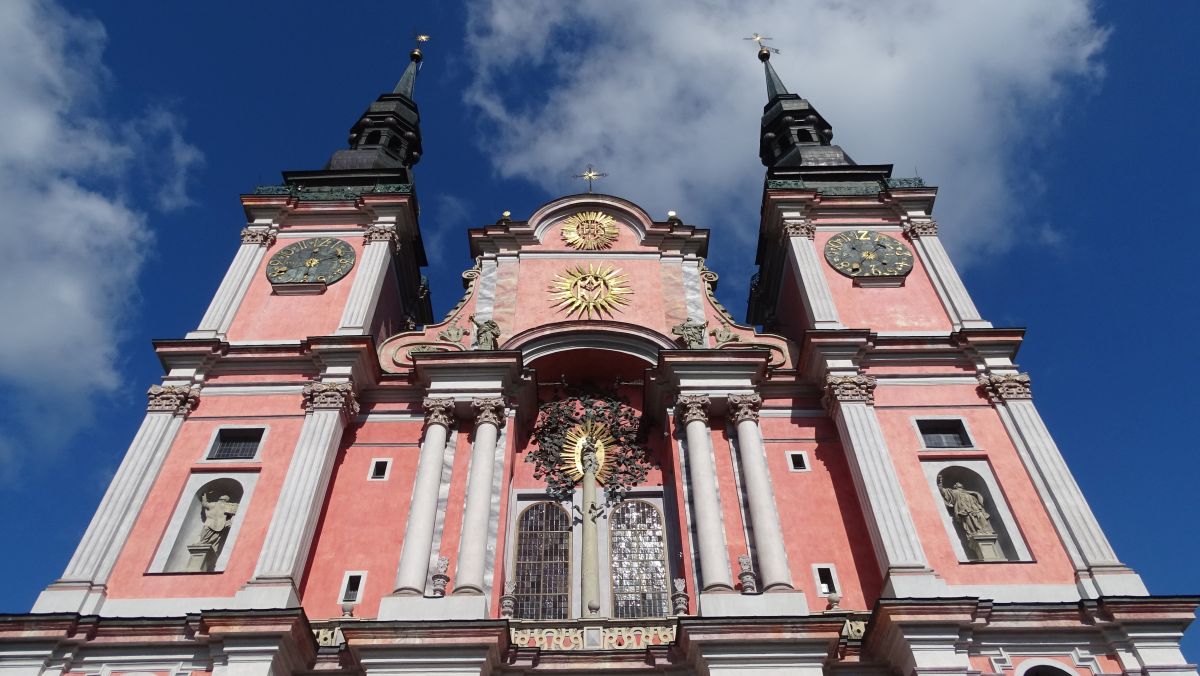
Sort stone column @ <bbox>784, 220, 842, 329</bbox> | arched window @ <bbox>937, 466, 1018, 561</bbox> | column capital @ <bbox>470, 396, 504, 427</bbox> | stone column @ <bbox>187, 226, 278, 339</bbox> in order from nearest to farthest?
arched window @ <bbox>937, 466, 1018, 561</bbox>, column capital @ <bbox>470, 396, 504, 427</bbox>, stone column @ <bbox>187, 226, 278, 339</bbox>, stone column @ <bbox>784, 220, 842, 329</bbox>

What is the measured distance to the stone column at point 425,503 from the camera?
50.9ft

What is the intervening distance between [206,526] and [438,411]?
4.44 m

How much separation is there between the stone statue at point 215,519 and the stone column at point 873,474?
35.9 ft

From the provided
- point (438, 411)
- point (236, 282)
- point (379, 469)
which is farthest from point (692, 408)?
point (236, 282)

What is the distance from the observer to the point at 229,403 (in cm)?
1891

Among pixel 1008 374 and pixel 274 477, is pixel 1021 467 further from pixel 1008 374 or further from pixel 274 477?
pixel 274 477

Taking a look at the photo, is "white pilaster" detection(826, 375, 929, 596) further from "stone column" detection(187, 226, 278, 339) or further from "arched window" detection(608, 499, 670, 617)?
"stone column" detection(187, 226, 278, 339)

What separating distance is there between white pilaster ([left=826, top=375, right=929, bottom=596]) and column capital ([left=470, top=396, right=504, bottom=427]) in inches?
248

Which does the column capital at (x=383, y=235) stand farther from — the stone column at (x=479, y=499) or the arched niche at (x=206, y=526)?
the arched niche at (x=206, y=526)

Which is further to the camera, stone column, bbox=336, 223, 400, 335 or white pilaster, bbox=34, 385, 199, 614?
stone column, bbox=336, 223, 400, 335

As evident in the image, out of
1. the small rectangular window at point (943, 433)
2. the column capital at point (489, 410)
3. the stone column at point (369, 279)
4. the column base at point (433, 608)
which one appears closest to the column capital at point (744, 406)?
the small rectangular window at point (943, 433)

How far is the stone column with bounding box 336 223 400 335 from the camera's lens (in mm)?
20469

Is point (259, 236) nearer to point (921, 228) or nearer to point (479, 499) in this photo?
point (479, 499)

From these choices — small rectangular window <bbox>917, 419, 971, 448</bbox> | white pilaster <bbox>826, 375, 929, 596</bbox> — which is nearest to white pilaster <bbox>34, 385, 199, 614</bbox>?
white pilaster <bbox>826, 375, 929, 596</bbox>
